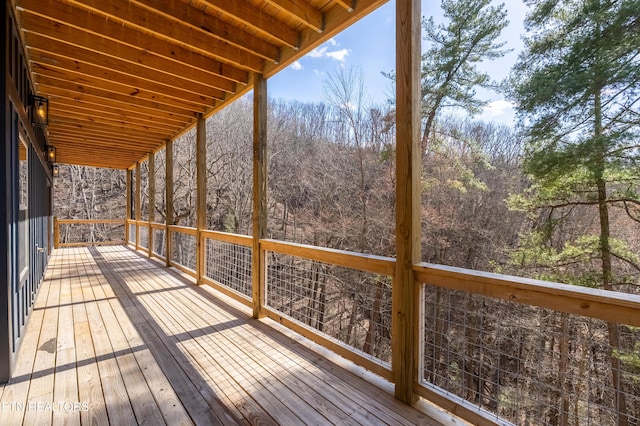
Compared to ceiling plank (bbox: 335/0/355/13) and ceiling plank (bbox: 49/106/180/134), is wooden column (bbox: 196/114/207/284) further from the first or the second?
ceiling plank (bbox: 335/0/355/13)

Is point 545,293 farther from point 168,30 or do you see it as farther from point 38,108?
point 38,108

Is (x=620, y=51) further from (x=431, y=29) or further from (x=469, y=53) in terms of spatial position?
(x=431, y=29)

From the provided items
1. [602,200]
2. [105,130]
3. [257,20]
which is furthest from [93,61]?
[602,200]

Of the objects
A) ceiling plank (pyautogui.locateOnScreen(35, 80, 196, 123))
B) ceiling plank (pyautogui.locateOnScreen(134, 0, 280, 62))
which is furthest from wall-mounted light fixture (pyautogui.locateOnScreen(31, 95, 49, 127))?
ceiling plank (pyautogui.locateOnScreen(134, 0, 280, 62))

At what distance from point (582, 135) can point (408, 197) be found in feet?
15.3

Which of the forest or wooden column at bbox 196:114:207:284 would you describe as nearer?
the forest

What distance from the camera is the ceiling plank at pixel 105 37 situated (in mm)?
2641

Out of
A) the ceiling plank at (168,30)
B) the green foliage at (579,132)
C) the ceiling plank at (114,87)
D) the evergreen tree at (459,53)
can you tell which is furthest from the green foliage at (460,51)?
the ceiling plank at (114,87)

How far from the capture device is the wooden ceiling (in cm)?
258

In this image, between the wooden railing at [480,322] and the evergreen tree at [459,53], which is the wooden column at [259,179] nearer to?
the wooden railing at [480,322]

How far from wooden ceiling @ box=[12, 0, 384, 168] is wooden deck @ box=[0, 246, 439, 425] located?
277 centimetres

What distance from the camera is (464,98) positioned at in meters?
6.89

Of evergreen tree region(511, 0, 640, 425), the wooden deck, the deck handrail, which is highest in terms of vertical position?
evergreen tree region(511, 0, 640, 425)

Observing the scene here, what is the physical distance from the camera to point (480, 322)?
2.05 metres
